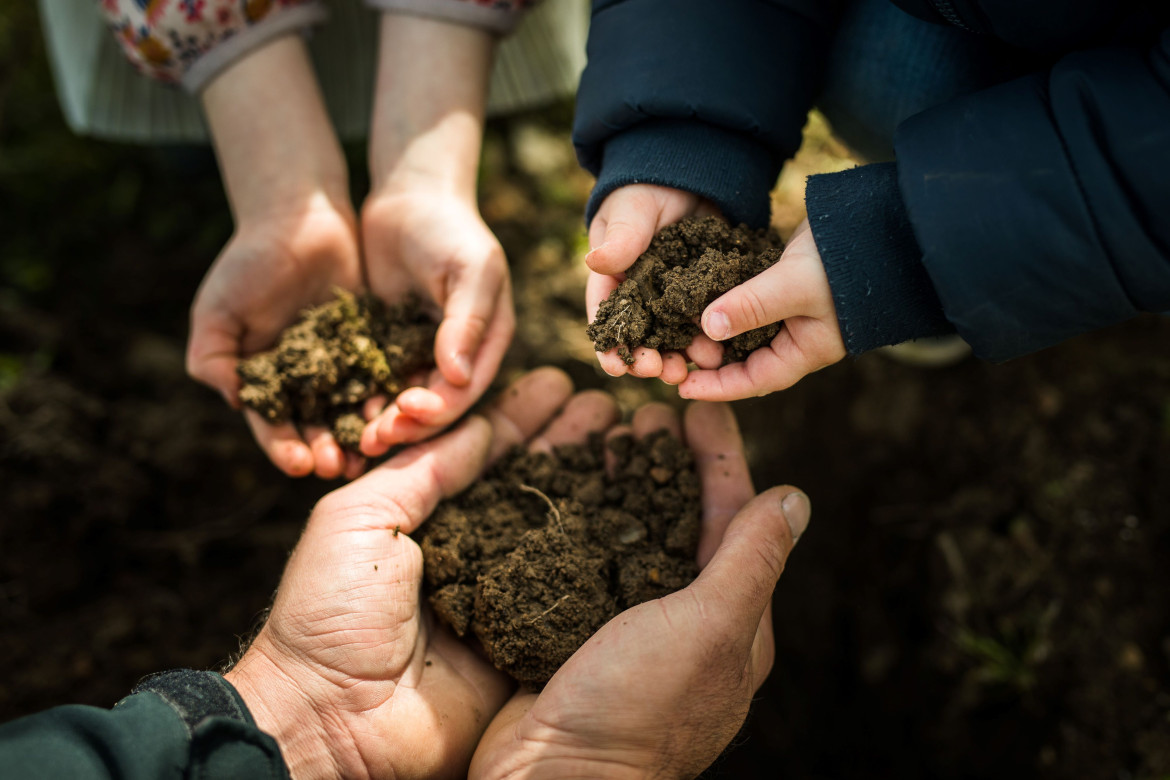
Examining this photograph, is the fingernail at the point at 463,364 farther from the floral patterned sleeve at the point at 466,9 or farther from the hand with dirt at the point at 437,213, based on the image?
the floral patterned sleeve at the point at 466,9

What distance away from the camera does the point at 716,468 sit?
2150 mm

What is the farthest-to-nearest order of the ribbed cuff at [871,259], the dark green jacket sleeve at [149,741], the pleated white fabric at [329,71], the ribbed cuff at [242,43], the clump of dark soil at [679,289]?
the pleated white fabric at [329,71], the ribbed cuff at [242,43], the clump of dark soil at [679,289], the ribbed cuff at [871,259], the dark green jacket sleeve at [149,741]

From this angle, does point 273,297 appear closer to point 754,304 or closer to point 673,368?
point 673,368

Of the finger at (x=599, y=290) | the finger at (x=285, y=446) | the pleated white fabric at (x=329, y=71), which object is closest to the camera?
the finger at (x=599, y=290)

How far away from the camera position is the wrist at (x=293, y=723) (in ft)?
5.72

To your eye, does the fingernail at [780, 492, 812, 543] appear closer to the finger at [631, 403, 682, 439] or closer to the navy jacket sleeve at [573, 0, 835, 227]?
the finger at [631, 403, 682, 439]

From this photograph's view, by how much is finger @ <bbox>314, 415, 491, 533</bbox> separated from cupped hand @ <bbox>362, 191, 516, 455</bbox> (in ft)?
0.29

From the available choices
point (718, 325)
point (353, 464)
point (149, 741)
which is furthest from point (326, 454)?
point (718, 325)

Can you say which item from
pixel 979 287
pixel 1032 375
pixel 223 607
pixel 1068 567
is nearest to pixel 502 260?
pixel 979 287

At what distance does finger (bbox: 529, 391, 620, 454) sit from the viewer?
2.38 metres

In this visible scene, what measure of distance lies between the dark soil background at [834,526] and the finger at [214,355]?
0.62 m

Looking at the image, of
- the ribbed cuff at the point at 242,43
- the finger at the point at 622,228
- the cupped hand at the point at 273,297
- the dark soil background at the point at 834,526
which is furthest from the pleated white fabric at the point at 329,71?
the finger at the point at 622,228

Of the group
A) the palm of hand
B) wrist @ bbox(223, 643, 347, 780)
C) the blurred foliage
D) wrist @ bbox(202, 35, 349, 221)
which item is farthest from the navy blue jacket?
the blurred foliage

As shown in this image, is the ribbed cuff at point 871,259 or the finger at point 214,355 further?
the finger at point 214,355
